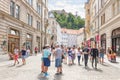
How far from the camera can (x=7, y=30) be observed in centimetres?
2444

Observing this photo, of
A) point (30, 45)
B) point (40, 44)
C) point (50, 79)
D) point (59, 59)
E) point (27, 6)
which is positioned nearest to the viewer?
point (50, 79)

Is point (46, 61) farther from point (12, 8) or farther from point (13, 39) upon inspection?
point (12, 8)

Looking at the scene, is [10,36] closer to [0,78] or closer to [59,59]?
[59,59]

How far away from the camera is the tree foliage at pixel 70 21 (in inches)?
5679

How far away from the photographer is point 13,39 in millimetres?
27594

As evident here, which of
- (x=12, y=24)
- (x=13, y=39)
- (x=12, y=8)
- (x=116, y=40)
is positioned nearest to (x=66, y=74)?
(x=12, y=24)

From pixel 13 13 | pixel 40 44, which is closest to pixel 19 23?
pixel 13 13

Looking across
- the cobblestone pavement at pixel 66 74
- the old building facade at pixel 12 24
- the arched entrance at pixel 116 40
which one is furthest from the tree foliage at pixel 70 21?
the cobblestone pavement at pixel 66 74

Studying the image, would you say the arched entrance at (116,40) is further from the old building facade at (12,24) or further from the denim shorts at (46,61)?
the denim shorts at (46,61)

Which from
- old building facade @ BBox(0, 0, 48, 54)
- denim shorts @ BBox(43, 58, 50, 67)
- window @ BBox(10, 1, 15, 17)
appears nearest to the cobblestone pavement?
denim shorts @ BBox(43, 58, 50, 67)

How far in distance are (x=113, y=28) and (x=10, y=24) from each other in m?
12.3

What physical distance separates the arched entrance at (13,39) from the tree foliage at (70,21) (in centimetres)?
11049

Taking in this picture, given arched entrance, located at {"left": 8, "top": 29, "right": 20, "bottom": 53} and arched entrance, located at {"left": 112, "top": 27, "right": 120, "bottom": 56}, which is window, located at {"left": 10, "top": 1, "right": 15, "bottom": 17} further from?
arched entrance, located at {"left": 112, "top": 27, "right": 120, "bottom": 56}

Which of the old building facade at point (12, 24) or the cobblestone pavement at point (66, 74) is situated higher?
the old building facade at point (12, 24)
